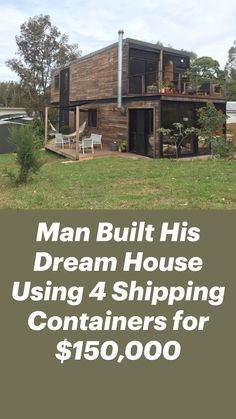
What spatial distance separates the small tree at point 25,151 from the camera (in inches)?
379

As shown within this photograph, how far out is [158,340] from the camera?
120 inches

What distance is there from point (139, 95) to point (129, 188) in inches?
336

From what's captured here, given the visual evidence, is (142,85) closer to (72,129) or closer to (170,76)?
(170,76)

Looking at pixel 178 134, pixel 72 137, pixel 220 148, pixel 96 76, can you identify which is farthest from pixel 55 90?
pixel 220 148

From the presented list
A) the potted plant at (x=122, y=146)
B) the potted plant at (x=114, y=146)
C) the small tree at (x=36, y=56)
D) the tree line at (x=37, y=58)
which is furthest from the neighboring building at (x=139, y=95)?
the small tree at (x=36, y=56)

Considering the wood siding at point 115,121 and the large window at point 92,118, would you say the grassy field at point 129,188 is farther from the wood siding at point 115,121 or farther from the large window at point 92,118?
the large window at point 92,118

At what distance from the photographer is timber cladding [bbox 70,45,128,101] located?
737 inches

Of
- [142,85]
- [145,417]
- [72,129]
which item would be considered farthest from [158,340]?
[72,129]

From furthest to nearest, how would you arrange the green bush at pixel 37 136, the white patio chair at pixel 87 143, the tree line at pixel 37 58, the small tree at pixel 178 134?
the tree line at pixel 37 58 < the white patio chair at pixel 87 143 < the small tree at pixel 178 134 < the green bush at pixel 37 136

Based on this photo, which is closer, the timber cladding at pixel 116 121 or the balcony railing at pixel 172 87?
the timber cladding at pixel 116 121

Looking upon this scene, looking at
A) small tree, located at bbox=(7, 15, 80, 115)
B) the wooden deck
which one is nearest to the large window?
the wooden deck

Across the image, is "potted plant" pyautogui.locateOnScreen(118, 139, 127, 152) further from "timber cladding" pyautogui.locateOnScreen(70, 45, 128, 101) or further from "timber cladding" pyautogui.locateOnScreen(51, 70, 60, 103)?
"timber cladding" pyautogui.locateOnScreen(51, 70, 60, 103)

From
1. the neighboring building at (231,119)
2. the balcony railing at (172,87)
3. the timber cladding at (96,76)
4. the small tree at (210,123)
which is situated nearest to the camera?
the small tree at (210,123)

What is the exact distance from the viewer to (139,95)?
15969 mm
